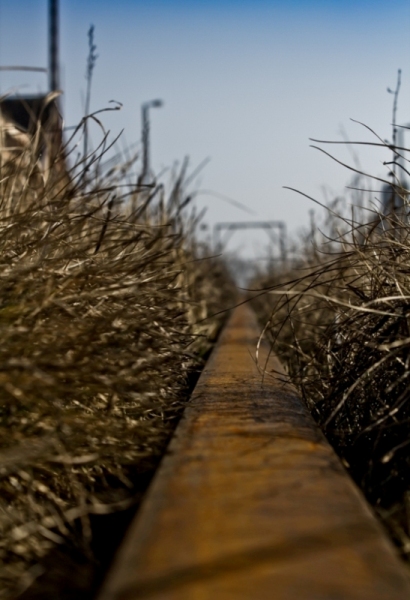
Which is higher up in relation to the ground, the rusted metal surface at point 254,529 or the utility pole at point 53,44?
the utility pole at point 53,44

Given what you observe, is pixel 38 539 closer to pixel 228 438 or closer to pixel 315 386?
pixel 228 438

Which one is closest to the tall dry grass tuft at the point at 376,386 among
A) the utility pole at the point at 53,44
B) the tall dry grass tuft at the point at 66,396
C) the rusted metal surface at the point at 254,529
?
the rusted metal surface at the point at 254,529

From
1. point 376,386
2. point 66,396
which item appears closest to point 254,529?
point 66,396

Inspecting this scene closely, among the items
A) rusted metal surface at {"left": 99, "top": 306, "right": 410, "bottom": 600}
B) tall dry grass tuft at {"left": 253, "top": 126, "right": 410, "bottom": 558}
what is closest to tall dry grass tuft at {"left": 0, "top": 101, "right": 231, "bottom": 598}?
rusted metal surface at {"left": 99, "top": 306, "right": 410, "bottom": 600}

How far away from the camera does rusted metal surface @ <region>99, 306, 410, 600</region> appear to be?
77cm

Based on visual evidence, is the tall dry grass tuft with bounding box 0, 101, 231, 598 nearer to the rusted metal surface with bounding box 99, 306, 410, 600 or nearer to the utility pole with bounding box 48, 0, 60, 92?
the rusted metal surface with bounding box 99, 306, 410, 600

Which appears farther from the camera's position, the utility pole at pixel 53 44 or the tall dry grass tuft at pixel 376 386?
the utility pole at pixel 53 44

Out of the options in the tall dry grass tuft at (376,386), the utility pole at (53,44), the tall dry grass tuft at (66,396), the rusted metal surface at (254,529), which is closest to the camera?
the rusted metal surface at (254,529)

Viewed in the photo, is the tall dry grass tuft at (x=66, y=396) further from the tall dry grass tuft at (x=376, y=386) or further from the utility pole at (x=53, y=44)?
the utility pole at (x=53, y=44)

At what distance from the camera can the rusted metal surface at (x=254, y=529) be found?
77cm

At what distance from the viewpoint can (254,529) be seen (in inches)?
36.3

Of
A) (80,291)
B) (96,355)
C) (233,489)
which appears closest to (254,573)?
(233,489)

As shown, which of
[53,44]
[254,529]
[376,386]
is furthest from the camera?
[53,44]

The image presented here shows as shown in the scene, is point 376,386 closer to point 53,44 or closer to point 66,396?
point 66,396
